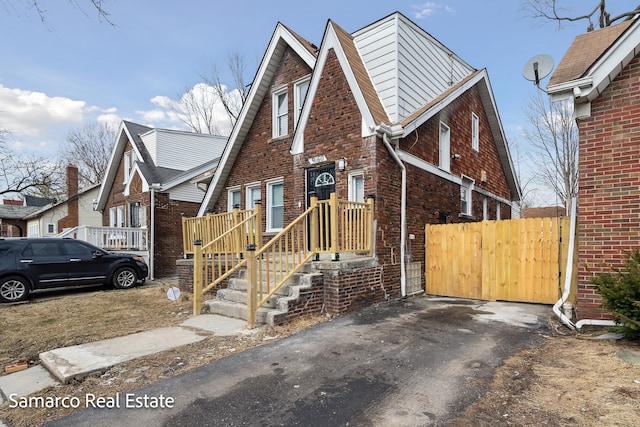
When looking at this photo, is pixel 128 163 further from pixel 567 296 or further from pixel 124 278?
pixel 567 296

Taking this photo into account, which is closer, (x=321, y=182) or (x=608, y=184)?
(x=608, y=184)

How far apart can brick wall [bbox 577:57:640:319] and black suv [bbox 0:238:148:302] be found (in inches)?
466

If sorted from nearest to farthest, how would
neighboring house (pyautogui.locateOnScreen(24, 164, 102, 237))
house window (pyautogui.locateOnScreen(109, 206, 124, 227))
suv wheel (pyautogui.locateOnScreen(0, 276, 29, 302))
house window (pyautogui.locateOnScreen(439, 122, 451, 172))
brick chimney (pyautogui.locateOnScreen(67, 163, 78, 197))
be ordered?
suv wheel (pyautogui.locateOnScreen(0, 276, 29, 302)), house window (pyautogui.locateOnScreen(439, 122, 451, 172)), house window (pyautogui.locateOnScreen(109, 206, 124, 227)), brick chimney (pyautogui.locateOnScreen(67, 163, 78, 197)), neighboring house (pyautogui.locateOnScreen(24, 164, 102, 237))

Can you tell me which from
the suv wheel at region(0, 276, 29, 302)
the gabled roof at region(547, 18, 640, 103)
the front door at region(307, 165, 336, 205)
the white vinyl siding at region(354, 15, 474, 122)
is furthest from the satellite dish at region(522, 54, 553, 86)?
the suv wheel at region(0, 276, 29, 302)

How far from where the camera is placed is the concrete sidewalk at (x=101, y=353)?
405 cm

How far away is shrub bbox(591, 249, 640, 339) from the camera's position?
4.34 metres

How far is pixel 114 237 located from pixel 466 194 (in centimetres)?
1370

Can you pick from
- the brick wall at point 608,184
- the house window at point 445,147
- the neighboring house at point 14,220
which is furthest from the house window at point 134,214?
the neighboring house at point 14,220

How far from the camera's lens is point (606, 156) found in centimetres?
549

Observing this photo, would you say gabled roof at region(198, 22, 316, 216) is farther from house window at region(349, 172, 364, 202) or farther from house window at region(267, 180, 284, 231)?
house window at region(349, 172, 364, 202)

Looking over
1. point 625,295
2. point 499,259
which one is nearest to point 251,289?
point 625,295

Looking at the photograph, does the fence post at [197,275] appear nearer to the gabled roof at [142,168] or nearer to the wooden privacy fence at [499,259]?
the wooden privacy fence at [499,259]

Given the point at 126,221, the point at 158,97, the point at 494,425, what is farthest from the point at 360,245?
the point at 158,97

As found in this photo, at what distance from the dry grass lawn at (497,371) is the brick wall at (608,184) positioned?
1068 millimetres
